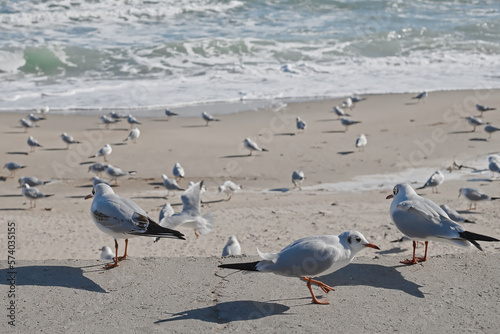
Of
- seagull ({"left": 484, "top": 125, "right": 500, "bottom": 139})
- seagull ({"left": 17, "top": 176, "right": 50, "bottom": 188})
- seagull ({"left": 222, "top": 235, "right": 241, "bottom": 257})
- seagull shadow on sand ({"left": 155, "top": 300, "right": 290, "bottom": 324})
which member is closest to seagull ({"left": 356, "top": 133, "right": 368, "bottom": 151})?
seagull ({"left": 484, "top": 125, "right": 500, "bottom": 139})

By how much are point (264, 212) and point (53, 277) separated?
14.2 ft

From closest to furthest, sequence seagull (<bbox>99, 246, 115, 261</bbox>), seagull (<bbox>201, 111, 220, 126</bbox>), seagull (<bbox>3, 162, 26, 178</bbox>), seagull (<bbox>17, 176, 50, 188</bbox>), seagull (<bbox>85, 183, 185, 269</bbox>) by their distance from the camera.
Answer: seagull (<bbox>85, 183, 185, 269</bbox>)
seagull (<bbox>99, 246, 115, 261</bbox>)
seagull (<bbox>17, 176, 50, 188</bbox>)
seagull (<bbox>3, 162, 26, 178</bbox>)
seagull (<bbox>201, 111, 220, 126</bbox>)

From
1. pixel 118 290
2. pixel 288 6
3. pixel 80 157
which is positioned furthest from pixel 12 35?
pixel 118 290

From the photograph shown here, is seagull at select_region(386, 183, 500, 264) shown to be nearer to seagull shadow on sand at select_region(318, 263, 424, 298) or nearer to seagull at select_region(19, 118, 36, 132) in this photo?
seagull shadow on sand at select_region(318, 263, 424, 298)

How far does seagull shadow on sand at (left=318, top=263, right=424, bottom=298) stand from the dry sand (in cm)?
2

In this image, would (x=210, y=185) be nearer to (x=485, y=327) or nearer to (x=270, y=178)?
(x=270, y=178)

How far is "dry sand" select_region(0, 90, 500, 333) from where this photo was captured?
16.2ft

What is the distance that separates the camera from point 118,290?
5.33 m

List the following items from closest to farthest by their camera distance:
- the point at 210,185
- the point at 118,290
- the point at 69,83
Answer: the point at 118,290
the point at 210,185
the point at 69,83

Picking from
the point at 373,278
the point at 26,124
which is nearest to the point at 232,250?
the point at 373,278

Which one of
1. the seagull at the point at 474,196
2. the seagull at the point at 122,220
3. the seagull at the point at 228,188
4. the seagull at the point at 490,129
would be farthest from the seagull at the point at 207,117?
the seagull at the point at 122,220

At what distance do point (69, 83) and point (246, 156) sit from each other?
395 inches

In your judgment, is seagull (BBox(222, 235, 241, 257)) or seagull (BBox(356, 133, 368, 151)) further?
seagull (BBox(356, 133, 368, 151))

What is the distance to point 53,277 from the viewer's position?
5.60 m
